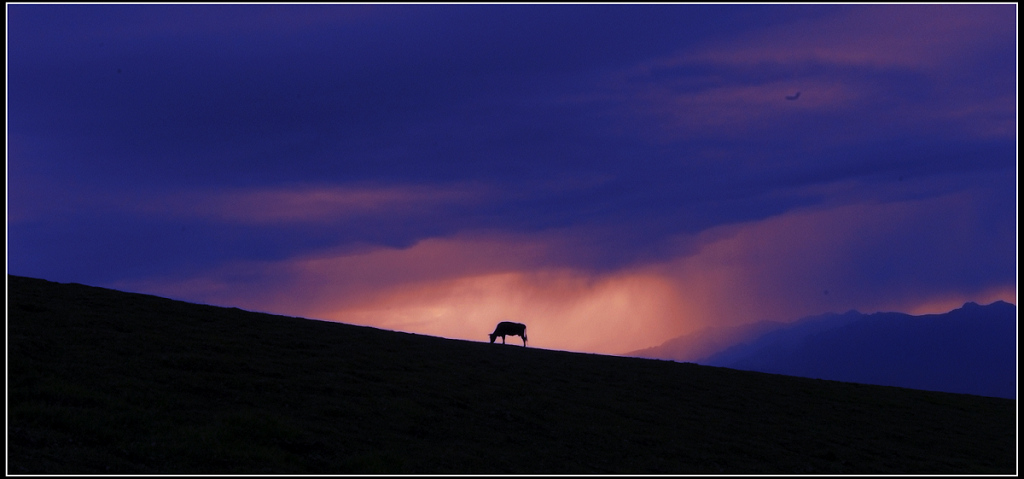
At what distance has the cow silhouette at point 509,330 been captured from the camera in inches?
2403

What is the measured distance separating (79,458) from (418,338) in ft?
96.6

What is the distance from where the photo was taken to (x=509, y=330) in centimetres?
6153

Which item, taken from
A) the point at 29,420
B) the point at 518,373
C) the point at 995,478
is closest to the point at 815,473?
the point at 995,478

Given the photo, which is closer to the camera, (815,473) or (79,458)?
(79,458)

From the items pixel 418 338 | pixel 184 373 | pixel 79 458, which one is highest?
pixel 418 338

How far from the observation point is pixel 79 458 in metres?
18.7

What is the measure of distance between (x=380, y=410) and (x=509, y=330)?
34588 mm

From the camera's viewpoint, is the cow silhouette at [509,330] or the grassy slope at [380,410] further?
the cow silhouette at [509,330]

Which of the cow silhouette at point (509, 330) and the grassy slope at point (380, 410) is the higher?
the cow silhouette at point (509, 330)

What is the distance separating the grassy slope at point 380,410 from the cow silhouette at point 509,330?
13107 millimetres

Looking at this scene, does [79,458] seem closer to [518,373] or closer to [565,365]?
[518,373]

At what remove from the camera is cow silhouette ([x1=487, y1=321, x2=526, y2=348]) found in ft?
200

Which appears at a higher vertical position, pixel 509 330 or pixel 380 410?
pixel 509 330

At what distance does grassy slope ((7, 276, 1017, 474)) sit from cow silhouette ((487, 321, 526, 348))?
13.1m
